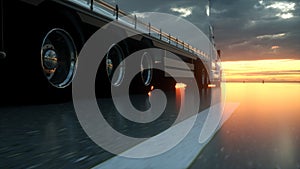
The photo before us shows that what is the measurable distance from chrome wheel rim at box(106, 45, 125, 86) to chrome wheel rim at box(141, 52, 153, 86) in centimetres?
262

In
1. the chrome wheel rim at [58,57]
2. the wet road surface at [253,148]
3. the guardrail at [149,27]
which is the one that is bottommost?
the wet road surface at [253,148]

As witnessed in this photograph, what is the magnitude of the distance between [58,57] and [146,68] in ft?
25.1

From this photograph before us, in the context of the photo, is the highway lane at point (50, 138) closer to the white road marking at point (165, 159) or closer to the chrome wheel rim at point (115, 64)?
the white road marking at point (165, 159)

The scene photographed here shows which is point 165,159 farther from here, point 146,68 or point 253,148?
point 146,68

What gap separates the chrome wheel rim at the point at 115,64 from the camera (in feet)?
39.3

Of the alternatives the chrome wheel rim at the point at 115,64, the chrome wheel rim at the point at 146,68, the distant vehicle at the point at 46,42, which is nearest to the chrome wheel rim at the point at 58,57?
the distant vehicle at the point at 46,42

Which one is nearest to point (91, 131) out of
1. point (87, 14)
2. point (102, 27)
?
point (87, 14)

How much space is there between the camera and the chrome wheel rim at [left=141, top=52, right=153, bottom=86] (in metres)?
15.6

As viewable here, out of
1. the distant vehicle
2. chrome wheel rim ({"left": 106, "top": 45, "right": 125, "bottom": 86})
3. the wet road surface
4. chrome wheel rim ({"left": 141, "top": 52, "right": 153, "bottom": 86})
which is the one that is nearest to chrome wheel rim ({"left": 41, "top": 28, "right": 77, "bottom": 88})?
the distant vehicle

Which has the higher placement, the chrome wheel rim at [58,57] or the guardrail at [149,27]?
the guardrail at [149,27]

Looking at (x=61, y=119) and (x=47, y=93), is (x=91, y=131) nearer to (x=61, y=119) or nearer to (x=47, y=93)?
(x=61, y=119)

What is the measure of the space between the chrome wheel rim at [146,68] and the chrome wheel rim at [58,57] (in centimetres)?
668

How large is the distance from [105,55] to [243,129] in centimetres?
675

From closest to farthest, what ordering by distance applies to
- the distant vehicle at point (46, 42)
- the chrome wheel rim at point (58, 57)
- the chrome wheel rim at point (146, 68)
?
the distant vehicle at point (46, 42) → the chrome wheel rim at point (58, 57) → the chrome wheel rim at point (146, 68)
